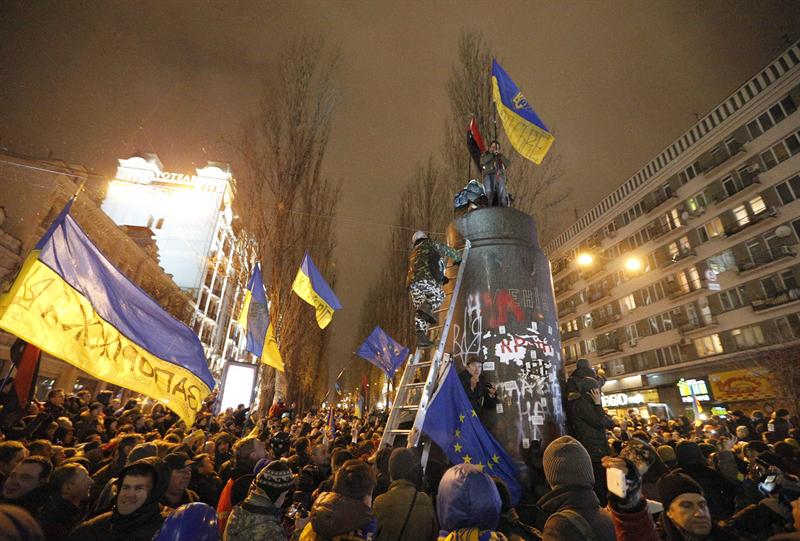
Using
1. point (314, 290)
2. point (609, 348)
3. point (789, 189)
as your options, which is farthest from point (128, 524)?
point (609, 348)

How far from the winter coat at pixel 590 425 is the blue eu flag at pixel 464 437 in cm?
98

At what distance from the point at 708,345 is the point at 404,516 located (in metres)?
36.5

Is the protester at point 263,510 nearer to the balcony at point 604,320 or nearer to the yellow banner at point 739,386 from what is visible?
the yellow banner at point 739,386

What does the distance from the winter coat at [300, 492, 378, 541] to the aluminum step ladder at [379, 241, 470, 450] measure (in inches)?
86.0

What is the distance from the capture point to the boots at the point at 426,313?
6.37 metres

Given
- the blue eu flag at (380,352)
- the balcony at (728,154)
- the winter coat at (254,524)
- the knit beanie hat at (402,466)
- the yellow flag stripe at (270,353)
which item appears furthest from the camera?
the balcony at (728,154)

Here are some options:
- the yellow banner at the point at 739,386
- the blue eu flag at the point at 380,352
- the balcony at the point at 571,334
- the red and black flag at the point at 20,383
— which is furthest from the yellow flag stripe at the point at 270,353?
the balcony at the point at 571,334

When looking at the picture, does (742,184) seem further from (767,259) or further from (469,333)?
(469,333)

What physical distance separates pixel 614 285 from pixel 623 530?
44537 mm

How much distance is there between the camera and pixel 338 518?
7.97 ft

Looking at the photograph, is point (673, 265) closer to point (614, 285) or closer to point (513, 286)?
point (614, 285)

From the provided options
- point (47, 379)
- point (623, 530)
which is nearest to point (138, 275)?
point (47, 379)

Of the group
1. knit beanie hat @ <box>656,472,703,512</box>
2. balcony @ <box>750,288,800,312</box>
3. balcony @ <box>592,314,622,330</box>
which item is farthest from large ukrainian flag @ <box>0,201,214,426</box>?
balcony @ <box>592,314,622,330</box>

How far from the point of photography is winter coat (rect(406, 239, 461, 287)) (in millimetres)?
6160
